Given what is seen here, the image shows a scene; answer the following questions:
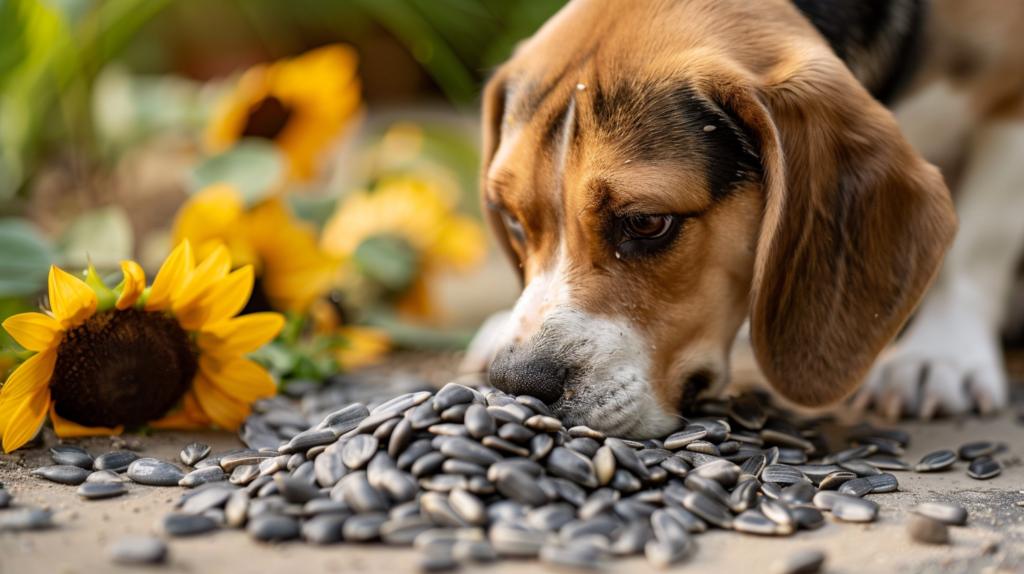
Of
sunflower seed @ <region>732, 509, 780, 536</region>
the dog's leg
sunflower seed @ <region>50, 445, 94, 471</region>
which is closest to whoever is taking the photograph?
sunflower seed @ <region>732, 509, 780, 536</region>

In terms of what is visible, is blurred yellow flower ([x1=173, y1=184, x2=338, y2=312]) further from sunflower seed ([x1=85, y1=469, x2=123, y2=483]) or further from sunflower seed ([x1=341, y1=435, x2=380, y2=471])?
sunflower seed ([x1=341, y1=435, x2=380, y2=471])

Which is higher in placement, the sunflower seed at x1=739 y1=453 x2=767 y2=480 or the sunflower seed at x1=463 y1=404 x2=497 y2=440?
the sunflower seed at x1=463 y1=404 x2=497 y2=440

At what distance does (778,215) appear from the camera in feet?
6.70

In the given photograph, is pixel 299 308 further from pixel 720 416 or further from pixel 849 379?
pixel 849 379

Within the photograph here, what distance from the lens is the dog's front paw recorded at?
103 inches

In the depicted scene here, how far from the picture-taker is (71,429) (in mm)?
2027

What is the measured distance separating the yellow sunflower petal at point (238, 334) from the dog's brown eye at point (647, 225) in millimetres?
921

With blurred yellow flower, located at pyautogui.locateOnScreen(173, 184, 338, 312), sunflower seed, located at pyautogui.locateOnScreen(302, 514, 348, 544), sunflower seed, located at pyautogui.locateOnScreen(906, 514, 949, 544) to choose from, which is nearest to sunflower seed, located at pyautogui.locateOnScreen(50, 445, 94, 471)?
sunflower seed, located at pyautogui.locateOnScreen(302, 514, 348, 544)

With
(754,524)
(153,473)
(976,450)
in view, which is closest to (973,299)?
(976,450)

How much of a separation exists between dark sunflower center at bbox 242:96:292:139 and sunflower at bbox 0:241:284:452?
1.35 metres

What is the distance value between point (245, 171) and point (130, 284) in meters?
1.08

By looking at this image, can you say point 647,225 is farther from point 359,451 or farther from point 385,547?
point 385,547

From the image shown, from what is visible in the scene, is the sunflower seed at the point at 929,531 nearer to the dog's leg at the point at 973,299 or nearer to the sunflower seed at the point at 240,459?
the dog's leg at the point at 973,299

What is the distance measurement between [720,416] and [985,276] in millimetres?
1394
